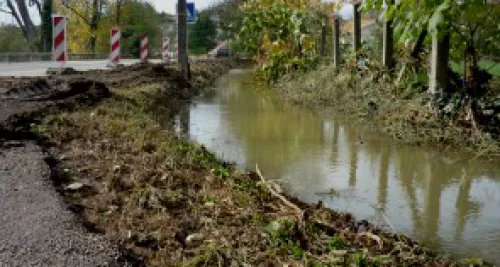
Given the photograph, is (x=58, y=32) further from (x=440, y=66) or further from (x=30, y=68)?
(x=440, y=66)

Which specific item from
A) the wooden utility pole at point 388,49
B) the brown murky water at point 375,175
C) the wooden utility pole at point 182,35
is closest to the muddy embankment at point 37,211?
the brown murky water at point 375,175

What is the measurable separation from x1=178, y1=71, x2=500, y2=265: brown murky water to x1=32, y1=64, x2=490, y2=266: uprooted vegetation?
0.60 meters

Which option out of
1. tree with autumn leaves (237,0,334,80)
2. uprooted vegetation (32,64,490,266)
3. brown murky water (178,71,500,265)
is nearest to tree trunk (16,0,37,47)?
tree with autumn leaves (237,0,334,80)

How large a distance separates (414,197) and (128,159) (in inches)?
116

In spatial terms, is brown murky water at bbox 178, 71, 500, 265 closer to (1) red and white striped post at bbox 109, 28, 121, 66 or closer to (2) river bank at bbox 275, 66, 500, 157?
(2) river bank at bbox 275, 66, 500, 157

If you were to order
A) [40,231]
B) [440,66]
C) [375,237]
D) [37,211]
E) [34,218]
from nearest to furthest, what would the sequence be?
[40,231], [34,218], [37,211], [375,237], [440,66]

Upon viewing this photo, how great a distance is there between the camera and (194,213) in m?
4.22

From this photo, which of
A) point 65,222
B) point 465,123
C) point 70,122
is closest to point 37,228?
point 65,222

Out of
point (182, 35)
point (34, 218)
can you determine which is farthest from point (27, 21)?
point (34, 218)

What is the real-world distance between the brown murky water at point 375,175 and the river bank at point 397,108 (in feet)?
1.17

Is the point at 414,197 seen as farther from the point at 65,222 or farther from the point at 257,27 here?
the point at 257,27

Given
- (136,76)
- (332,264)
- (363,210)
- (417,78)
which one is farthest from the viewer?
(136,76)

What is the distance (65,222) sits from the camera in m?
3.63

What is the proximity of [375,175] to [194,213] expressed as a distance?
10.4 ft
